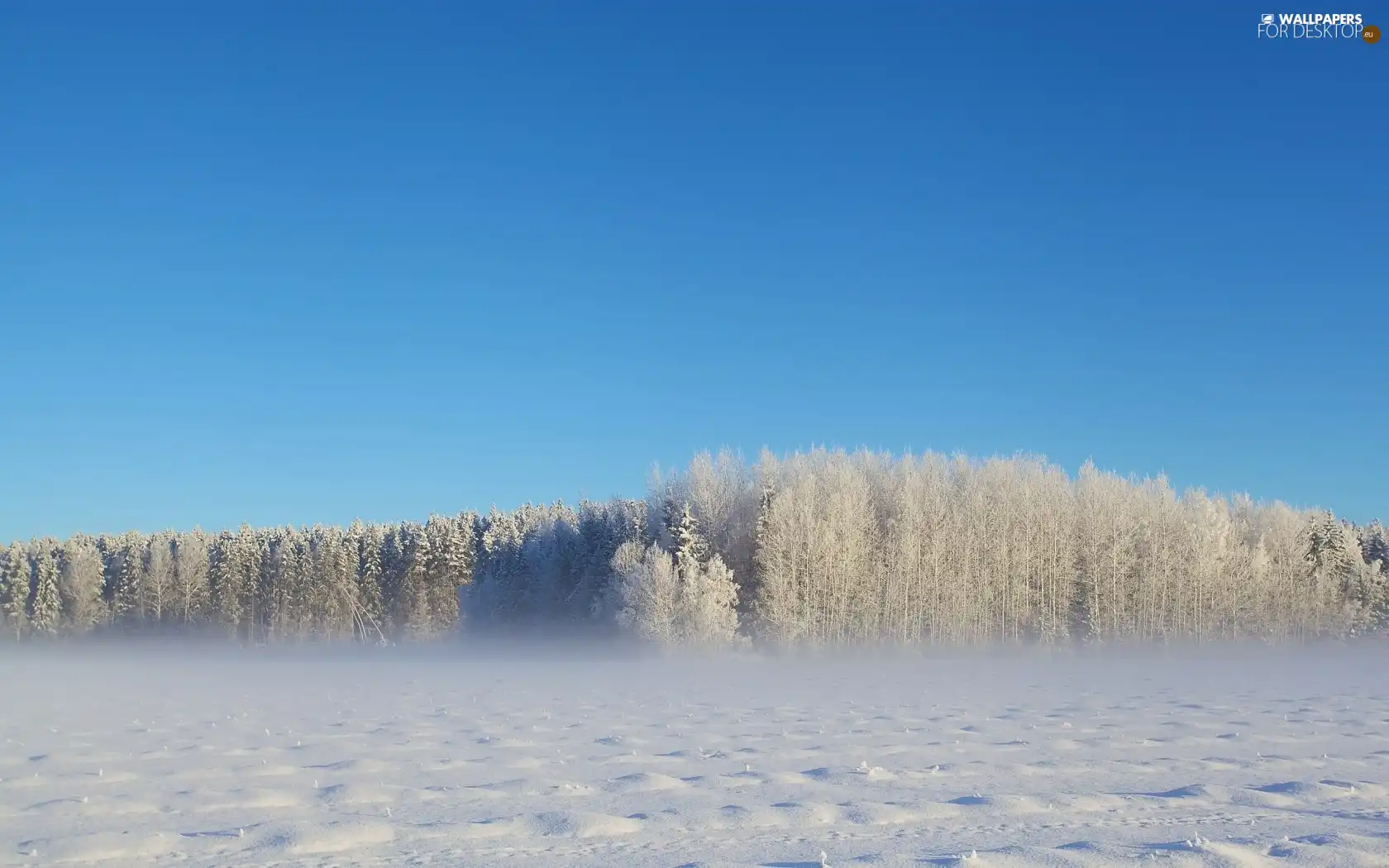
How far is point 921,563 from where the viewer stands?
63.7 m

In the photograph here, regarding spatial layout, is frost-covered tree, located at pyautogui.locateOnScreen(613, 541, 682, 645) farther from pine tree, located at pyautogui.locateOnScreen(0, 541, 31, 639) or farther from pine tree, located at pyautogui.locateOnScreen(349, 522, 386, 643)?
pine tree, located at pyautogui.locateOnScreen(0, 541, 31, 639)

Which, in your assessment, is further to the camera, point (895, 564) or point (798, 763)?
point (895, 564)

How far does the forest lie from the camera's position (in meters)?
59.9

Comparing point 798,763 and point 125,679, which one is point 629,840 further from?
point 125,679

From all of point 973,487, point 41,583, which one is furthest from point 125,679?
point 41,583

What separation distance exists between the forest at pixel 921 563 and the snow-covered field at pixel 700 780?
30.9m

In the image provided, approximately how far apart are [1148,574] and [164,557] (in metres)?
92.6

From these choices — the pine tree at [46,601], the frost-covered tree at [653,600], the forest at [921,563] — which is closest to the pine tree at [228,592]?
the pine tree at [46,601]

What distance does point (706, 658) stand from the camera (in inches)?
2096

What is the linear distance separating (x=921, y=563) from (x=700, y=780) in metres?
52.5

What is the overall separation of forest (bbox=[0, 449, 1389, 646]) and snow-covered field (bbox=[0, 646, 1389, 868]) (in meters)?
30.9

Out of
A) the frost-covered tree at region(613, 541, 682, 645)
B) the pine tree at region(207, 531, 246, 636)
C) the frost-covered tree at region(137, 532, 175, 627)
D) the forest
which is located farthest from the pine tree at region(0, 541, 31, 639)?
the frost-covered tree at region(613, 541, 682, 645)

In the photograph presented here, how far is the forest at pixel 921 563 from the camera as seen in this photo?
59938mm

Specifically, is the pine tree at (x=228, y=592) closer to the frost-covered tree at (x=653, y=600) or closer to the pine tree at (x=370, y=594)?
the pine tree at (x=370, y=594)
